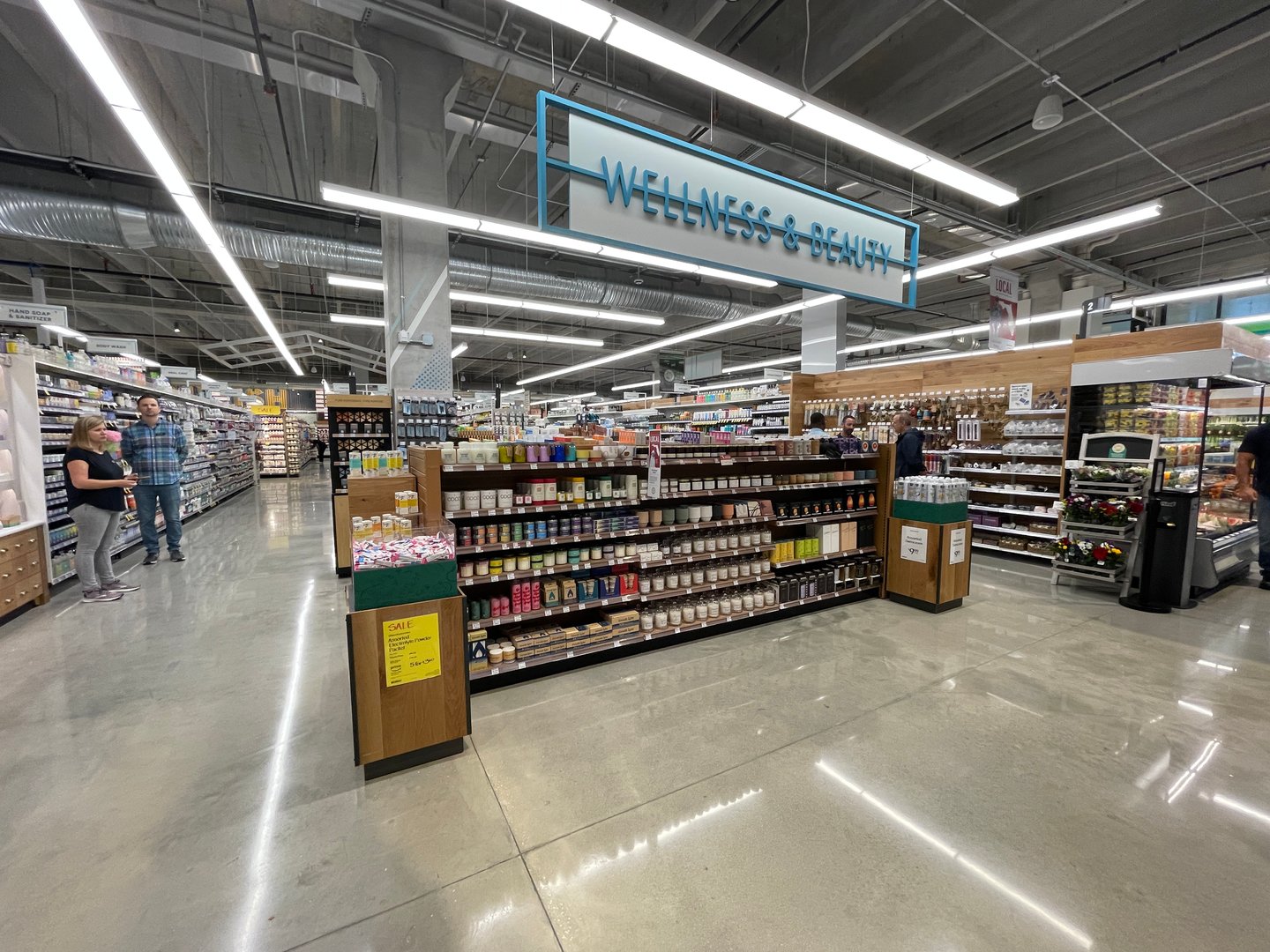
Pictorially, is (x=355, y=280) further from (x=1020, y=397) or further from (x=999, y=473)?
(x=999, y=473)

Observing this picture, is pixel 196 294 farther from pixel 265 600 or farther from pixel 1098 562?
pixel 1098 562

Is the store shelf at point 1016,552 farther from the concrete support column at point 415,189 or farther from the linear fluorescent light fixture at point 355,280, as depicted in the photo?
the linear fluorescent light fixture at point 355,280

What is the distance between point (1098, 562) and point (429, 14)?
8.28 metres

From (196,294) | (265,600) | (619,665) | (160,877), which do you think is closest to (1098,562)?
(619,665)

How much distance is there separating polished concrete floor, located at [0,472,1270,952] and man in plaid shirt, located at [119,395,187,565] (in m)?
2.93

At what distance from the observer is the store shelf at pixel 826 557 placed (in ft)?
15.5

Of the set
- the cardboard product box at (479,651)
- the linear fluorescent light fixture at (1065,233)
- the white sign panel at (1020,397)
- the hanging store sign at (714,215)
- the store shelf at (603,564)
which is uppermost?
the linear fluorescent light fixture at (1065,233)

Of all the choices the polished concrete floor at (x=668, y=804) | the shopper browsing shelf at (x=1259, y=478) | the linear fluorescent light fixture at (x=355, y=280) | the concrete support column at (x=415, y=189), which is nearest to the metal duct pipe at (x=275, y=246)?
the linear fluorescent light fixture at (x=355, y=280)

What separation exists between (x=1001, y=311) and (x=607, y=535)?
299 inches

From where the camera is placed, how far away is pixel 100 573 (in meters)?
5.18

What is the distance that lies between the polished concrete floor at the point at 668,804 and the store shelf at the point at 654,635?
0.48 ft

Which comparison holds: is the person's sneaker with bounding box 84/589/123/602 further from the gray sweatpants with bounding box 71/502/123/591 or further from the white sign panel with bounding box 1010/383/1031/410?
the white sign panel with bounding box 1010/383/1031/410

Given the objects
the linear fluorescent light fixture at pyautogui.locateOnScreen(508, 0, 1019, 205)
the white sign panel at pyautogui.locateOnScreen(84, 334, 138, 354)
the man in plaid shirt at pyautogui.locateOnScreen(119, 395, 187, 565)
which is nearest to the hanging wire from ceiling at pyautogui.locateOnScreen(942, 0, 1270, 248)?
the linear fluorescent light fixture at pyautogui.locateOnScreen(508, 0, 1019, 205)

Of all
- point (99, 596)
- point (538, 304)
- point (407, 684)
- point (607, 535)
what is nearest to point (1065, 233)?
point (607, 535)
